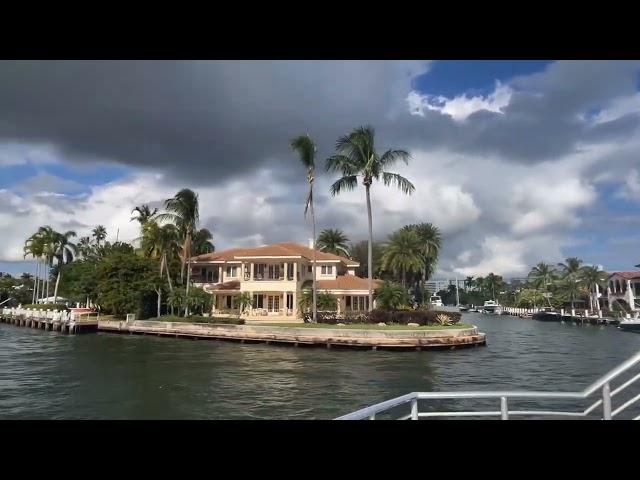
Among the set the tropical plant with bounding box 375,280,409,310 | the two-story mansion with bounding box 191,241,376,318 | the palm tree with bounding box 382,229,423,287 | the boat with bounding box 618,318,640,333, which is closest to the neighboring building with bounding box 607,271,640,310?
the boat with bounding box 618,318,640,333

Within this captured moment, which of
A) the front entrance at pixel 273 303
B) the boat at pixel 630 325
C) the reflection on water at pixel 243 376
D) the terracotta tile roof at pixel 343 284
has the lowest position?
the reflection on water at pixel 243 376

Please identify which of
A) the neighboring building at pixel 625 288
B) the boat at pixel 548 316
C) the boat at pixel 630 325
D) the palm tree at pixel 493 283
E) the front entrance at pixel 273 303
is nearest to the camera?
the front entrance at pixel 273 303

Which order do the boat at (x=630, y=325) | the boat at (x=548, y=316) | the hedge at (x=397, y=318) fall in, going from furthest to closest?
the boat at (x=548, y=316), the boat at (x=630, y=325), the hedge at (x=397, y=318)

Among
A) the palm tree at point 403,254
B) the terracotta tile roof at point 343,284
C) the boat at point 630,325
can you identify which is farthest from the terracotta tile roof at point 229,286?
the boat at point 630,325

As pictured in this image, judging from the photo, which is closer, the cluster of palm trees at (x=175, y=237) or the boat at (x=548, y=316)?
the cluster of palm trees at (x=175, y=237)

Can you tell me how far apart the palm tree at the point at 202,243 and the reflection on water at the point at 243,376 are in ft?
105

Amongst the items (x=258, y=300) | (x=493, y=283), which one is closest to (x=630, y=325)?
(x=258, y=300)

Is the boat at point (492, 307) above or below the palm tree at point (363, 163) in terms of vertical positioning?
below

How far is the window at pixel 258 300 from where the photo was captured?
4334 centimetres

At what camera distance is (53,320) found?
44.6 meters

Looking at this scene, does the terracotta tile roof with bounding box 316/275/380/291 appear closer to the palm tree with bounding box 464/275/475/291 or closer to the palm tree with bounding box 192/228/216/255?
the palm tree with bounding box 192/228/216/255

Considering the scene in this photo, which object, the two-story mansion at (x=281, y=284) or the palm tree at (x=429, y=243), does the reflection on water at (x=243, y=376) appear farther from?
the palm tree at (x=429, y=243)

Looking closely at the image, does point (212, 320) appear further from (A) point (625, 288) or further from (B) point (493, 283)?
(B) point (493, 283)
